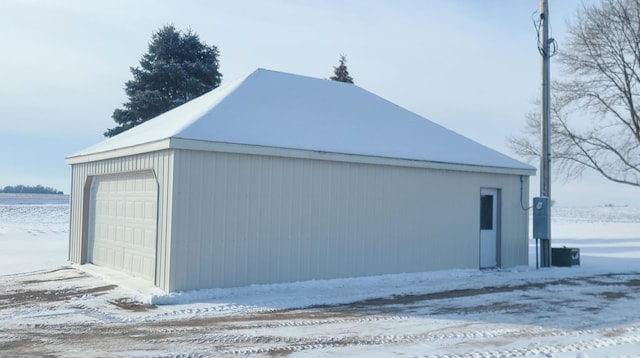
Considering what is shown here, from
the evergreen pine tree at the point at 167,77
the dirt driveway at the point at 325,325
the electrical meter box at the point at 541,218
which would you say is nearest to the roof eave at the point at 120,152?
the dirt driveway at the point at 325,325

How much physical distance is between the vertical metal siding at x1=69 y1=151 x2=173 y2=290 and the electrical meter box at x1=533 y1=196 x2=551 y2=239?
9.67 m

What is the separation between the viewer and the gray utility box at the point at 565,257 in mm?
15617

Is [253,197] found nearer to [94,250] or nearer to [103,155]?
[103,155]

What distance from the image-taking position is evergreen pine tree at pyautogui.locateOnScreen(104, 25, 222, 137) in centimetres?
3027

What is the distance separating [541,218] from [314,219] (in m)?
6.86

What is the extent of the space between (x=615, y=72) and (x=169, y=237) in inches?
933

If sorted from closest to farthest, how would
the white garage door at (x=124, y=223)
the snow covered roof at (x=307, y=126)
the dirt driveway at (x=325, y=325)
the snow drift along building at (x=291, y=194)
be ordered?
the dirt driveway at (x=325, y=325) → the snow drift along building at (x=291, y=194) → the snow covered roof at (x=307, y=126) → the white garage door at (x=124, y=223)

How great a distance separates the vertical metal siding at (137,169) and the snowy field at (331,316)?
0.74 m

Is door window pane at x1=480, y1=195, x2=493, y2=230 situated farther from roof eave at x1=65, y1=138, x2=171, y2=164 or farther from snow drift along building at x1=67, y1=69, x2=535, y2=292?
roof eave at x1=65, y1=138, x2=171, y2=164

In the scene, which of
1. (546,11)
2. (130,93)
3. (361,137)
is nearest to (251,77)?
(361,137)

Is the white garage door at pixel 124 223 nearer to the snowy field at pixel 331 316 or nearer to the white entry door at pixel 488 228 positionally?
the snowy field at pixel 331 316

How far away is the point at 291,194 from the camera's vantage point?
37.2ft

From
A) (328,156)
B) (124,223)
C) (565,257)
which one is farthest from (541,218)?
(124,223)

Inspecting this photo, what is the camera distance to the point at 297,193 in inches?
449
